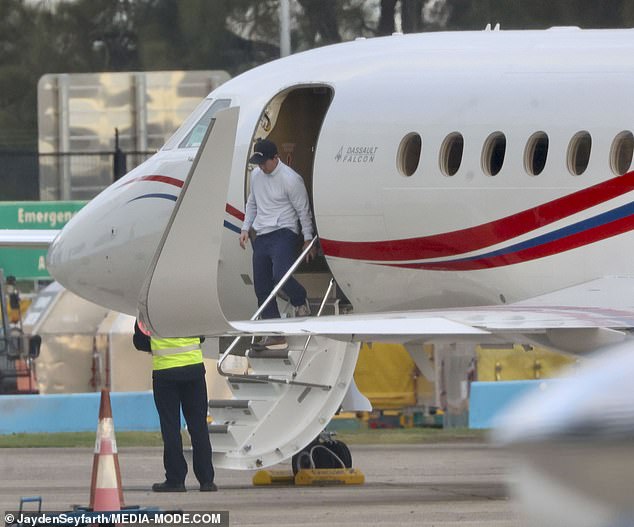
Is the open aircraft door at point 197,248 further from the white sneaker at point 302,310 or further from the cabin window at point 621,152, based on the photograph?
the white sneaker at point 302,310

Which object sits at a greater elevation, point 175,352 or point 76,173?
point 175,352

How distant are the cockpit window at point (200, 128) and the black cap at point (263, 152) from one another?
138 centimetres

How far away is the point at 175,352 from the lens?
544 inches

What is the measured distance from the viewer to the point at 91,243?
1559 centimetres

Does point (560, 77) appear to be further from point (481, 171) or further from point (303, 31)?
point (303, 31)

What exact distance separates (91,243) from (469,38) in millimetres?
3966

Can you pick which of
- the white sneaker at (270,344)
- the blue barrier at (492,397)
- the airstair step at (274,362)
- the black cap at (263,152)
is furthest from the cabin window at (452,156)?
the blue barrier at (492,397)

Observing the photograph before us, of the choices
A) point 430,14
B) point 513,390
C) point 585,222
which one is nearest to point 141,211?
point 585,222

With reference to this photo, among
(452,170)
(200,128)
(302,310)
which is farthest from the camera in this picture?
(200,128)

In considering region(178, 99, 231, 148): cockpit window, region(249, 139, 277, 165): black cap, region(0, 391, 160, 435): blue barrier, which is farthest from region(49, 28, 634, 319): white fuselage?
region(0, 391, 160, 435): blue barrier

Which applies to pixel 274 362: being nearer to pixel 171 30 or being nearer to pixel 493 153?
pixel 493 153

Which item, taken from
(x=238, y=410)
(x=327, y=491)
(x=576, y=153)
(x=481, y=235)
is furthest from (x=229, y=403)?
(x=576, y=153)

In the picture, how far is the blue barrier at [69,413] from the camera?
2223cm

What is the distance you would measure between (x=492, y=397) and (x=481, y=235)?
347 inches
